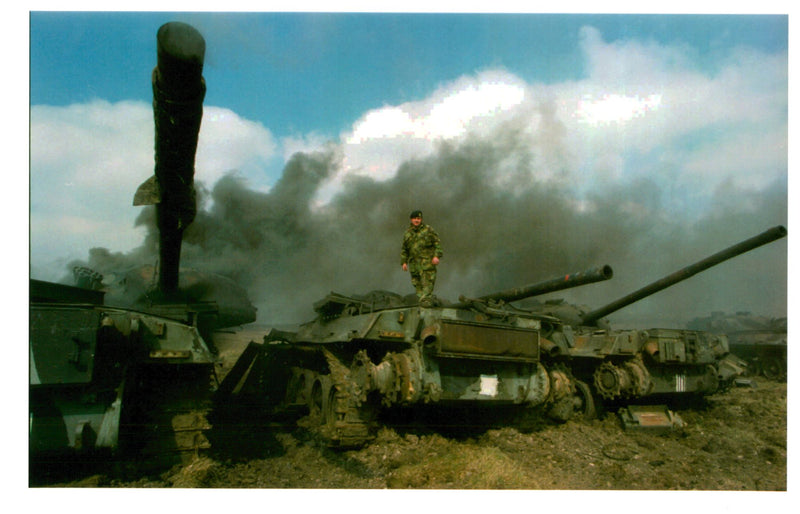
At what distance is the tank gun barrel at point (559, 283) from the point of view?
24.9 ft

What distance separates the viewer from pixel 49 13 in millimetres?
5688

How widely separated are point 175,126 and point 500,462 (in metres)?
4.98

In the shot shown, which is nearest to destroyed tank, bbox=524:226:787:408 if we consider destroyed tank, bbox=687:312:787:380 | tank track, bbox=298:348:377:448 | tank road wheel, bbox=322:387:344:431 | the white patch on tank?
the white patch on tank

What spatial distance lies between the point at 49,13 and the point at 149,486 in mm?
4937

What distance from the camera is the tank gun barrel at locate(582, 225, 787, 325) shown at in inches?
315

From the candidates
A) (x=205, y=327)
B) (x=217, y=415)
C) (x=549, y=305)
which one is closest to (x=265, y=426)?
(x=217, y=415)

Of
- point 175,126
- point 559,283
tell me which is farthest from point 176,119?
point 559,283

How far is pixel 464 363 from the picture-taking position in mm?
7348

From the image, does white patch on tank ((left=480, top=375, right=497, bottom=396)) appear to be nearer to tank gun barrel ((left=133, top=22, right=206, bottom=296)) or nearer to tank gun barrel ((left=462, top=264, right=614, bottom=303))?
tank gun barrel ((left=462, top=264, right=614, bottom=303))


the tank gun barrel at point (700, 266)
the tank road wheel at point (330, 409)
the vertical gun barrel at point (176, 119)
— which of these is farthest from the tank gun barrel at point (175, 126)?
the tank gun barrel at point (700, 266)

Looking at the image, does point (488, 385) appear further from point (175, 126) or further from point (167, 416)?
point (175, 126)

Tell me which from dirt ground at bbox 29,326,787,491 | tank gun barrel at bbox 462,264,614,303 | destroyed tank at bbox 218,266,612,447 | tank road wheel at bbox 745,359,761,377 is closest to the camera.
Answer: dirt ground at bbox 29,326,787,491

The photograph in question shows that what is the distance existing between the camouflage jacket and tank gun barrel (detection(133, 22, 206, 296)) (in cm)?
322

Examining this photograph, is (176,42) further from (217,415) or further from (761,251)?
(761,251)
